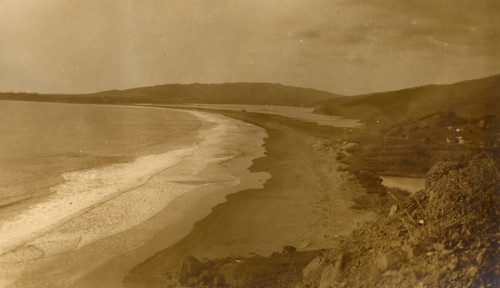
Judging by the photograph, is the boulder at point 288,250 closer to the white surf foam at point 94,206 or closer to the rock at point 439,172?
the rock at point 439,172

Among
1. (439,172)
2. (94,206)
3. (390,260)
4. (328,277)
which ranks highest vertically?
(439,172)

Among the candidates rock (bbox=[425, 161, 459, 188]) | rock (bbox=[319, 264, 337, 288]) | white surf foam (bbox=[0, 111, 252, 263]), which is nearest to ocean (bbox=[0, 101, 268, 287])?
white surf foam (bbox=[0, 111, 252, 263])

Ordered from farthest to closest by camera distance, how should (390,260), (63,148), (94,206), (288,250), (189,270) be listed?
1. (63,148)
2. (94,206)
3. (288,250)
4. (189,270)
5. (390,260)

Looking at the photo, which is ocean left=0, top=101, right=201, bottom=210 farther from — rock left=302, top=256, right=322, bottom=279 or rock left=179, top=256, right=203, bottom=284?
rock left=302, top=256, right=322, bottom=279

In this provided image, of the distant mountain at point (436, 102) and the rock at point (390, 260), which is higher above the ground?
the distant mountain at point (436, 102)

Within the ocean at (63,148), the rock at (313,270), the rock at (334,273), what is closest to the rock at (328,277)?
the rock at (334,273)

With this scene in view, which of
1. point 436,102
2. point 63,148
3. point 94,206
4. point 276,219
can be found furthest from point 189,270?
point 63,148

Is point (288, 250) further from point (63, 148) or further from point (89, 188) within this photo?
point (63, 148)
